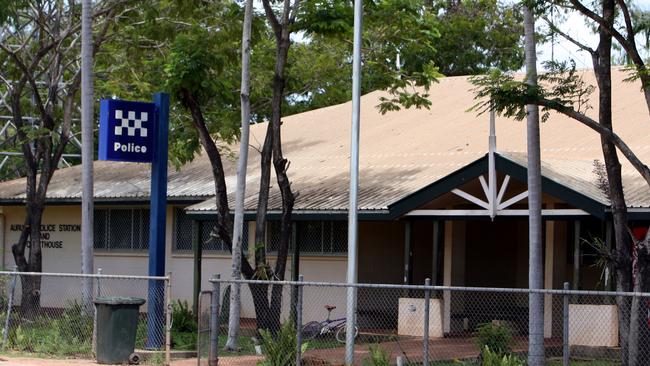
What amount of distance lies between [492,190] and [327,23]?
13.1 feet

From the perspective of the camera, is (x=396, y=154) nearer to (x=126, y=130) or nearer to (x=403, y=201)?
(x=403, y=201)

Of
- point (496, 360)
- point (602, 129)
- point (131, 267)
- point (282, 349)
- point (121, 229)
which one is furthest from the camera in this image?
point (121, 229)

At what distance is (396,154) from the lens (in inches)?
979

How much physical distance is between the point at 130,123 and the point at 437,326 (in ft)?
22.8

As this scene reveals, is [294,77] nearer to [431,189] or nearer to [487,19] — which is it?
[431,189]

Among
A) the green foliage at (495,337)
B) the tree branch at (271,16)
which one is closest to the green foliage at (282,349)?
the green foliage at (495,337)

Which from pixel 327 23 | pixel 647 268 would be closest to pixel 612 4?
pixel 647 268

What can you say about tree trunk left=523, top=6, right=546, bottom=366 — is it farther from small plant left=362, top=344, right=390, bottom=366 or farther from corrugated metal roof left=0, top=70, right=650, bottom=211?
corrugated metal roof left=0, top=70, right=650, bottom=211

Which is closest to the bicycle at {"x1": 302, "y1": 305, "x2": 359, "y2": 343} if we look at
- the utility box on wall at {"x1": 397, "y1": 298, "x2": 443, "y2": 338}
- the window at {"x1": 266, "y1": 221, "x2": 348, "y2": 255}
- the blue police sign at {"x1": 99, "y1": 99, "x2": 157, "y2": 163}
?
the utility box on wall at {"x1": 397, "y1": 298, "x2": 443, "y2": 338}

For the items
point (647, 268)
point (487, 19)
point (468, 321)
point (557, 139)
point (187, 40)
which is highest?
point (487, 19)

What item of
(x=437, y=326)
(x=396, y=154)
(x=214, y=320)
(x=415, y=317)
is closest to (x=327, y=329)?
(x=415, y=317)

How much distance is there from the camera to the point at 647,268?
47.0 feet

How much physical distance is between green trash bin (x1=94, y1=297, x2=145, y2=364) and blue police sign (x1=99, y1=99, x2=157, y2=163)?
2.58 meters

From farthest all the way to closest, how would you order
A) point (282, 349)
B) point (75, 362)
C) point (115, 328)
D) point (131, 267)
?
1. point (131, 267)
2. point (75, 362)
3. point (115, 328)
4. point (282, 349)
